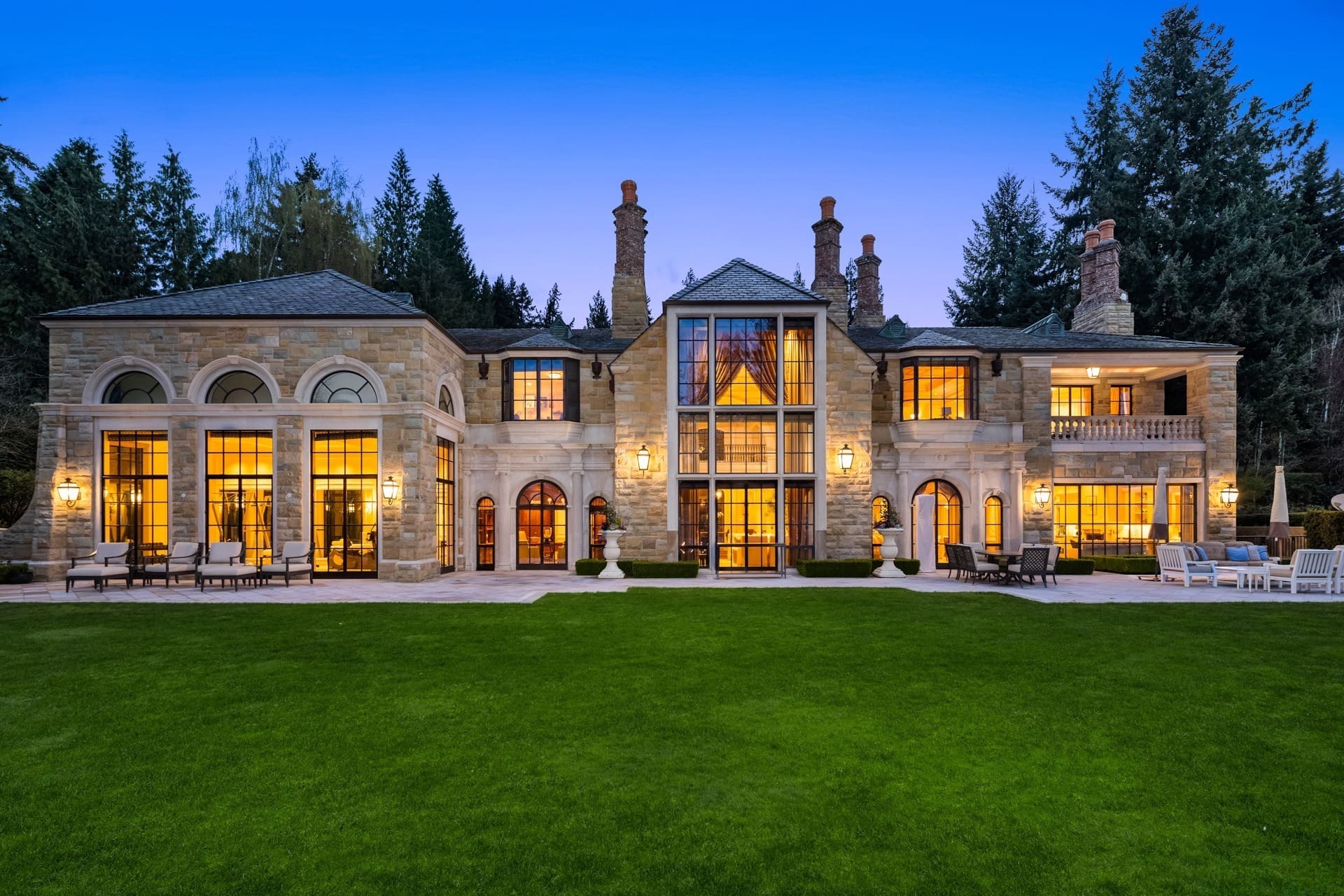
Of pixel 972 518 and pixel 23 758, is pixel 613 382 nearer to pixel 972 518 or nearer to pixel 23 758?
pixel 972 518

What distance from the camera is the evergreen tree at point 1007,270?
111 ft

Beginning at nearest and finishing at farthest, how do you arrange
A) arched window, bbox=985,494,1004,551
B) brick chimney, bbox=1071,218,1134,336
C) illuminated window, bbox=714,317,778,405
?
illuminated window, bbox=714,317,778,405, arched window, bbox=985,494,1004,551, brick chimney, bbox=1071,218,1134,336

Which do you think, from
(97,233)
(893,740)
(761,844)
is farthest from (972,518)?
(97,233)

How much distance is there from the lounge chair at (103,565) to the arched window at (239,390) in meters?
3.83

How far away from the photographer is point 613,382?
1947cm

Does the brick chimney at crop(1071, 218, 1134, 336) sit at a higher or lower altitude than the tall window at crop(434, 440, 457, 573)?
higher

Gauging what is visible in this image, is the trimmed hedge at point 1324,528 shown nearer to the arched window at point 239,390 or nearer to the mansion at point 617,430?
the mansion at point 617,430

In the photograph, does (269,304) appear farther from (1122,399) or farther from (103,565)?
(1122,399)

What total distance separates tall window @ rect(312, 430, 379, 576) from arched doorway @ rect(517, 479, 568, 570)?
14.0ft

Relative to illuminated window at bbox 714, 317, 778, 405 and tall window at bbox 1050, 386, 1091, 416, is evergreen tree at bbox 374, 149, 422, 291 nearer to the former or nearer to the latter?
illuminated window at bbox 714, 317, 778, 405

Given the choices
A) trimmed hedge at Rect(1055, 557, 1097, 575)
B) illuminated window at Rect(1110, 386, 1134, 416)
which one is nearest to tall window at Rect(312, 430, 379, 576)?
trimmed hedge at Rect(1055, 557, 1097, 575)

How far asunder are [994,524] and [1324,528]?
900 cm

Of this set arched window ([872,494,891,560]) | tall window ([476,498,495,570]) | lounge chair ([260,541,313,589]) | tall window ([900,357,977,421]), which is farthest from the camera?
tall window ([476,498,495,570])

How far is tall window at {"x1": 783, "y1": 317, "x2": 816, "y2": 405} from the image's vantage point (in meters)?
18.2
